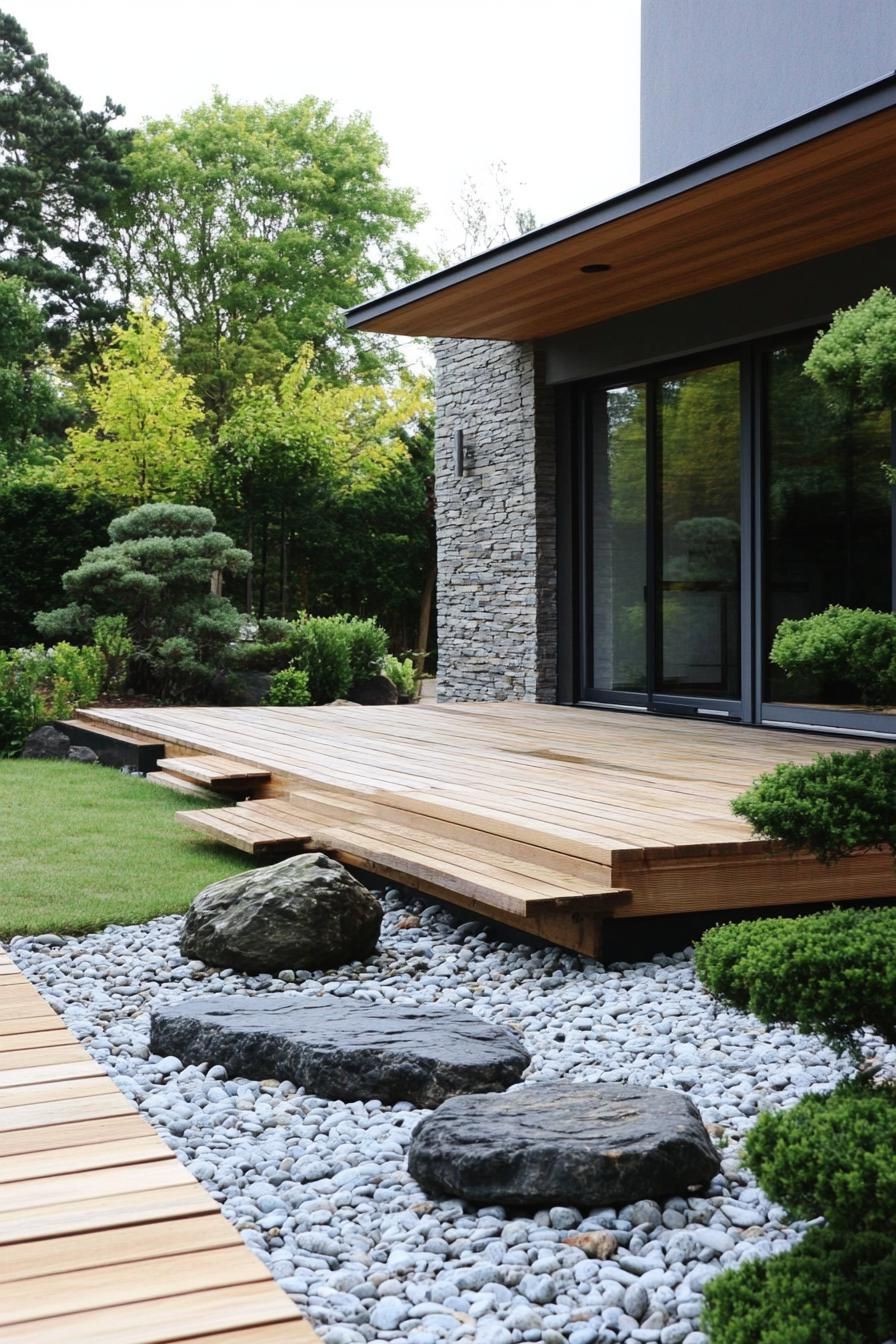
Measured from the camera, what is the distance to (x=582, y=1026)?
3.67 metres

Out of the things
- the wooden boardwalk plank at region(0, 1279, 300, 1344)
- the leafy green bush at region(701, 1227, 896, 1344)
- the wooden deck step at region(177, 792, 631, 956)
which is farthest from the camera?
the wooden deck step at region(177, 792, 631, 956)

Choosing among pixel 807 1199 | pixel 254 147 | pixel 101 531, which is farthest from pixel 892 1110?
pixel 254 147

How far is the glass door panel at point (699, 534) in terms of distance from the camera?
803cm

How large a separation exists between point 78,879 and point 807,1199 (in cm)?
395

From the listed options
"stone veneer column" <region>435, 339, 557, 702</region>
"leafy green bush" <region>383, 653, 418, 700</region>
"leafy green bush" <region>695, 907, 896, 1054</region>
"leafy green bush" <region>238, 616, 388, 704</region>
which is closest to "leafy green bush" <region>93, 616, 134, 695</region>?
"leafy green bush" <region>238, 616, 388, 704</region>

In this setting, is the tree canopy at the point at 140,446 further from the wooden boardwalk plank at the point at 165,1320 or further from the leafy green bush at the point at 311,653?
the wooden boardwalk plank at the point at 165,1320

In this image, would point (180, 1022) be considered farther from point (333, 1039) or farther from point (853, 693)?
point (853, 693)

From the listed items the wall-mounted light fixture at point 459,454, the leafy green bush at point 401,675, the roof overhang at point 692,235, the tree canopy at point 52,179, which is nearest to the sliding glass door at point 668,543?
the roof overhang at point 692,235

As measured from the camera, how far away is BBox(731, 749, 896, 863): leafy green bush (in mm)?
2342

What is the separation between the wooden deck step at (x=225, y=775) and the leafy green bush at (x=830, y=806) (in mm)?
4421

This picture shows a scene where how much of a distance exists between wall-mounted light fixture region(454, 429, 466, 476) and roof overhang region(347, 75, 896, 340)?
4.51ft

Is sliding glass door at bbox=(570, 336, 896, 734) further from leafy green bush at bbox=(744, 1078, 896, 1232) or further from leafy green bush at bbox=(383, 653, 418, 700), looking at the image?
leafy green bush at bbox=(744, 1078, 896, 1232)

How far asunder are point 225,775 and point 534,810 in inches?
86.0

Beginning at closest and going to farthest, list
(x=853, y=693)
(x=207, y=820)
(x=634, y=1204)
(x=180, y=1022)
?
(x=634, y=1204), (x=180, y=1022), (x=207, y=820), (x=853, y=693)
